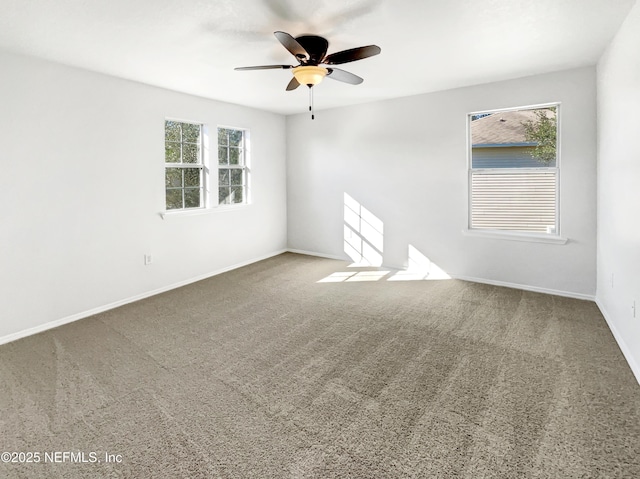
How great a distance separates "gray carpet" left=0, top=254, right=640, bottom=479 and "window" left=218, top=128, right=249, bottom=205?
2297 mm

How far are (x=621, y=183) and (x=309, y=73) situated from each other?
2.70 meters

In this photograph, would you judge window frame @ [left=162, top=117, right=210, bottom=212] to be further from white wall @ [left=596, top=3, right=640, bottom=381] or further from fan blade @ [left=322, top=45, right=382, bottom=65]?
white wall @ [left=596, top=3, right=640, bottom=381]

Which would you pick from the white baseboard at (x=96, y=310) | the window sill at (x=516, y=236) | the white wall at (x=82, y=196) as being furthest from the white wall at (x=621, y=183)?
the white baseboard at (x=96, y=310)

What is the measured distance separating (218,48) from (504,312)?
12.3 feet

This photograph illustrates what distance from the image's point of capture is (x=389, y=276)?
5.18 metres

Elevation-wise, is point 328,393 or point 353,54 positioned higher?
point 353,54

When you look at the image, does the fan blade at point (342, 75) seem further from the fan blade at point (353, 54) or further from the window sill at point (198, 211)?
the window sill at point (198, 211)

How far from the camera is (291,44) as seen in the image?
2.64m

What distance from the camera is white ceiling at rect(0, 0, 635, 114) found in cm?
249

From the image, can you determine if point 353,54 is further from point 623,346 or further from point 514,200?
point 623,346

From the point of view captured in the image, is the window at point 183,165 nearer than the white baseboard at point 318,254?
Yes

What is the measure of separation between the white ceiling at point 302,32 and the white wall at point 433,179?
49 centimetres

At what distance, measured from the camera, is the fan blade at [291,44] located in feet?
8.08

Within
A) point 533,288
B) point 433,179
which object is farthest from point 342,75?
point 533,288
